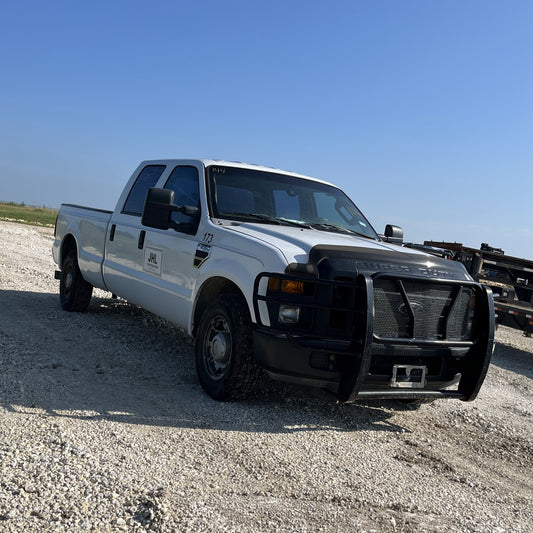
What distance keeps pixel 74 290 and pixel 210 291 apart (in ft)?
11.7

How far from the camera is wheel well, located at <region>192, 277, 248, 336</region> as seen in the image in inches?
211

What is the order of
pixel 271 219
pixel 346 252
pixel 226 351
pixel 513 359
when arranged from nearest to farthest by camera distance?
pixel 346 252
pixel 226 351
pixel 271 219
pixel 513 359

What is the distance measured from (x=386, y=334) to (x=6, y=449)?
2665 millimetres

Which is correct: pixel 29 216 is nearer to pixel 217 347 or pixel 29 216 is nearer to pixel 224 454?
pixel 217 347

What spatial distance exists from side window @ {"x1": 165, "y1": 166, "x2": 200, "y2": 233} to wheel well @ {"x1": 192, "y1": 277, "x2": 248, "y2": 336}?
1.91ft

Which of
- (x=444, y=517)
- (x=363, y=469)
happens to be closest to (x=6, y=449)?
(x=363, y=469)

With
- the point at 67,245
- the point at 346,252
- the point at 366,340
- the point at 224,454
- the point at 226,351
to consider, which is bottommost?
the point at 224,454

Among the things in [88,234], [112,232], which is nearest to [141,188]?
[112,232]

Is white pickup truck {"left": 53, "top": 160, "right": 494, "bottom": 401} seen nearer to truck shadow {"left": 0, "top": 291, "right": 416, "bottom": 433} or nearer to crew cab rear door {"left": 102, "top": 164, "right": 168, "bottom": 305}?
truck shadow {"left": 0, "top": 291, "right": 416, "bottom": 433}

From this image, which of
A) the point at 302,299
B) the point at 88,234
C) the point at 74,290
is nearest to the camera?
the point at 302,299

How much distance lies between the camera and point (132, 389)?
5.32 m

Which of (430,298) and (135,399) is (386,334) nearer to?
(430,298)

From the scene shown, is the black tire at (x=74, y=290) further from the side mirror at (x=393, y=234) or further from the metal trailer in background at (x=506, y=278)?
the metal trailer in background at (x=506, y=278)

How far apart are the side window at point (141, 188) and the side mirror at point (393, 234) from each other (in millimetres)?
2565
